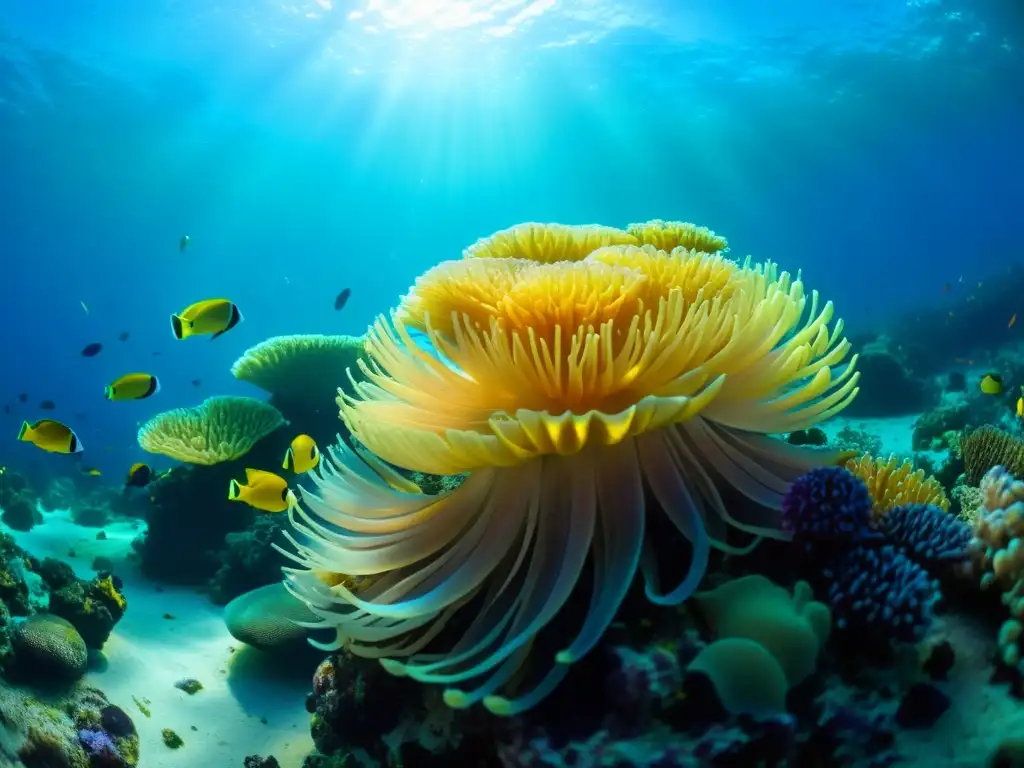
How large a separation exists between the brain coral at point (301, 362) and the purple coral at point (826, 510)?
740 cm

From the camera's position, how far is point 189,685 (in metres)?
5.33

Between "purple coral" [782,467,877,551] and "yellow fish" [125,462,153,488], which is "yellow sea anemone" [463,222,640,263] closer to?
"purple coral" [782,467,877,551]

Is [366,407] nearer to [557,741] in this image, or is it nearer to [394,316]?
[394,316]

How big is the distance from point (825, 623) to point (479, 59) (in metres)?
38.7

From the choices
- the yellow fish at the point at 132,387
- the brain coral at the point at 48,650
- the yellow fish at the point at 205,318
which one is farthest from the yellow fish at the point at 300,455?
the yellow fish at the point at 132,387

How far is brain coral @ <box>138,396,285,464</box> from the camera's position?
774cm

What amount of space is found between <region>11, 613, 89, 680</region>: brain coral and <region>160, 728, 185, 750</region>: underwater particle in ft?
2.49

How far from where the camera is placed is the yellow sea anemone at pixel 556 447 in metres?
1.98

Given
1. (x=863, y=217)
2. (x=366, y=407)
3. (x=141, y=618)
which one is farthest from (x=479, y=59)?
(x=863, y=217)

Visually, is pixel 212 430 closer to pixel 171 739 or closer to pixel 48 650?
pixel 48 650

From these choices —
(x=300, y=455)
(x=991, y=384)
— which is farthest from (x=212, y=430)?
(x=991, y=384)

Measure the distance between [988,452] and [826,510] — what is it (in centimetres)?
515

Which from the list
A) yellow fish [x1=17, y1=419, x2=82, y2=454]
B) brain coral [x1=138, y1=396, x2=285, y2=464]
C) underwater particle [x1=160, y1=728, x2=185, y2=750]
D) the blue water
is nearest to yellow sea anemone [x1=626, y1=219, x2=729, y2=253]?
underwater particle [x1=160, y1=728, x2=185, y2=750]

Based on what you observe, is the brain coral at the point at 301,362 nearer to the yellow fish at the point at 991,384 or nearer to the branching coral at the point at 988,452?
the branching coral at the point at 988,452
